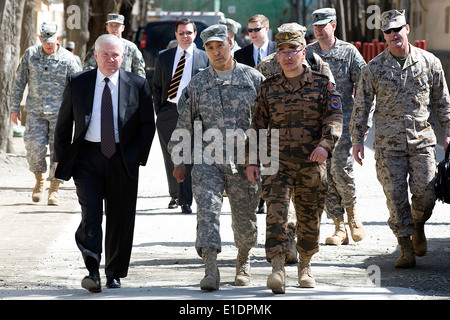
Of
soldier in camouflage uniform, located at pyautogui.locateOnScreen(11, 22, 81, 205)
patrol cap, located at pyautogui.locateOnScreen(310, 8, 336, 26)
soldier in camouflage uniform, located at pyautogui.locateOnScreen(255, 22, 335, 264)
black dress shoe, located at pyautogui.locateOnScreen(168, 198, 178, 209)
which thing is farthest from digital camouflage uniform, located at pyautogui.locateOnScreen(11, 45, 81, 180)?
patrol cap, located at pyautogui.locateOnScreen(310, 8, 336, 26)

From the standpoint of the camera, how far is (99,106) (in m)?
7.18

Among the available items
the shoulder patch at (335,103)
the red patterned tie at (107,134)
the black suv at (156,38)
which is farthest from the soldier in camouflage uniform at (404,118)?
the black suv at (156,38)

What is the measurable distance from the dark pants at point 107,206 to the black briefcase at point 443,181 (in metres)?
2.49

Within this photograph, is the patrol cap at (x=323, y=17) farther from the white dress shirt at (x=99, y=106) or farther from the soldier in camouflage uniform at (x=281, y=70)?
the white dress shirt at (x=99, y=106)

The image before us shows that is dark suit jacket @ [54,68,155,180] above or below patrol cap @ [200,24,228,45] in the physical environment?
below

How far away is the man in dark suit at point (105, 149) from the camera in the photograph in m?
7.11

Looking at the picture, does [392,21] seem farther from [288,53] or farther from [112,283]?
[112,283]

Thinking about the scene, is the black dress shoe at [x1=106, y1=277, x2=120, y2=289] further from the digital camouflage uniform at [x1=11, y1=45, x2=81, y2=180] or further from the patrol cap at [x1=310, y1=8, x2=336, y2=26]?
the digital camouflage uniform at [x1=11, y1=45, x2=81, y2=180]

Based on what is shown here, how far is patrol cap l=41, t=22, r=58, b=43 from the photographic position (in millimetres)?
11625

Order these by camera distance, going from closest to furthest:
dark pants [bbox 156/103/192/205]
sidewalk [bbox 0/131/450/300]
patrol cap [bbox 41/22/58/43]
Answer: sidewalk [bbox 0/131/450/300], dark pants [bbox 156/103/192/205], patrol cap [bbox 41/22/58/43]

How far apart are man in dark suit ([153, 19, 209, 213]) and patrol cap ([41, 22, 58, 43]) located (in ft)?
4.68

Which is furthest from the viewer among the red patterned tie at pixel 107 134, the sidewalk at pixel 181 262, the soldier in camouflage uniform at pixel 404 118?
the soldier in camouflage uniform at pixel 404 118

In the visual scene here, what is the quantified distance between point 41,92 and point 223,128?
16.5ft
